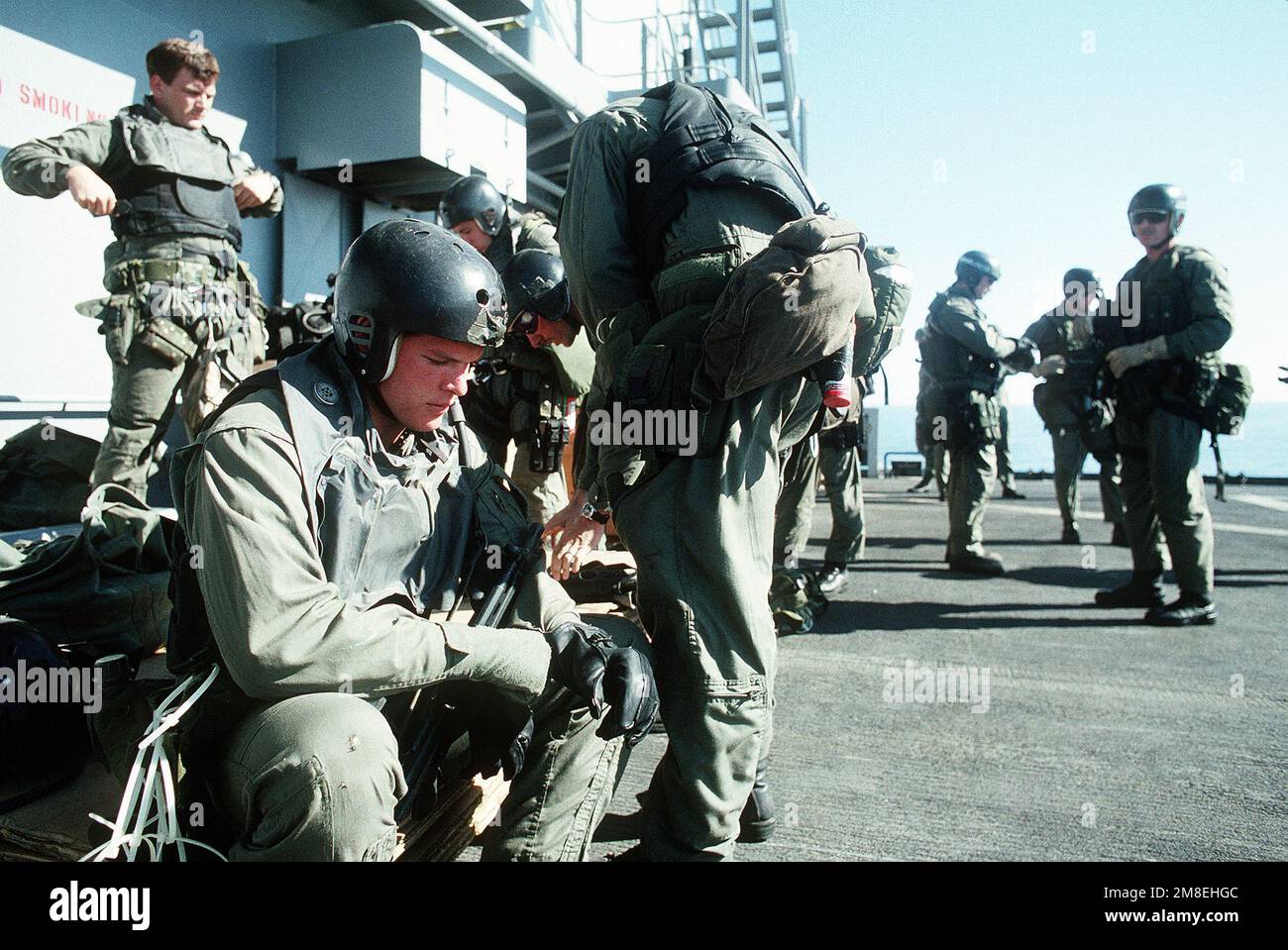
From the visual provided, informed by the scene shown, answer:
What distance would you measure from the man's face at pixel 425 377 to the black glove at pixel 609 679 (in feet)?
1.75

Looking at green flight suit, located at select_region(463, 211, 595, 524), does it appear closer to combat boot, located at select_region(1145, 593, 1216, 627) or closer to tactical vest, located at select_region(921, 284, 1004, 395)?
combat boot, located at select_region(1145, 593, 1216, 627)

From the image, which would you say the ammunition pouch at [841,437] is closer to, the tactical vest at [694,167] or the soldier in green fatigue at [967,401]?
the soldier in green fatigue at [967,401]

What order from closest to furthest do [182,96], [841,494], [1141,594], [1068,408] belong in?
→ [182,96], [1141,594], [841,494], [1068,408]

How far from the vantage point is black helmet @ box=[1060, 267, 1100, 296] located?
7.26 meters

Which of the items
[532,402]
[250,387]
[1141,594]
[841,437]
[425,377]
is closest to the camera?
[250,387]

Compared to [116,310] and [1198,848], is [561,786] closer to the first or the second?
[1198,848]

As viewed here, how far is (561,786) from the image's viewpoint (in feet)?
5.68

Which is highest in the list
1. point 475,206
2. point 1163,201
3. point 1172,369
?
point 1163,201

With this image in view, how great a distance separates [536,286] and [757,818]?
200 cm

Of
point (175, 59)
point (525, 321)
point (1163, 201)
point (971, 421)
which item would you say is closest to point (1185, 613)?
point (971, 421)

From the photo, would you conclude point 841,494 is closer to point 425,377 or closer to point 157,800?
point 425,377

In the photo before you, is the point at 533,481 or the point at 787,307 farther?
the point at 533,481

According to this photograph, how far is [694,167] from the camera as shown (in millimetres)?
1988

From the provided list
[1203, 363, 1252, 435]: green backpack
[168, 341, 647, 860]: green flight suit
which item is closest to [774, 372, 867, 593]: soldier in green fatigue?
[1203, 363, 1252, 435]: green backpack
